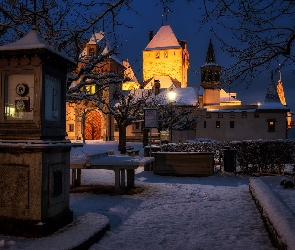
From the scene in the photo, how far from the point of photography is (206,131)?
167 ft

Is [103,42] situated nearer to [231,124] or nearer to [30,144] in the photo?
[231,124]

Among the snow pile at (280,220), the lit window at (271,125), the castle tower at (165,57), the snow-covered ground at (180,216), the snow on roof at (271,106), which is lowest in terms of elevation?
the snow-covered ground at (180,216)

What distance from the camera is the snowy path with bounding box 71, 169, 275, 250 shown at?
5.75 metres

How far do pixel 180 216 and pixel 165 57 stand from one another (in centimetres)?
7170

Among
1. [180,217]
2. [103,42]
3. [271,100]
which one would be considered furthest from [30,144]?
[271,100]

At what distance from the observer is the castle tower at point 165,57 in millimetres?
76562

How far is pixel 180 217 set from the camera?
748 cm

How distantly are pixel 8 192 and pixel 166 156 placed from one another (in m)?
9.59

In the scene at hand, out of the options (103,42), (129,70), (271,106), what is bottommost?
(271,106)

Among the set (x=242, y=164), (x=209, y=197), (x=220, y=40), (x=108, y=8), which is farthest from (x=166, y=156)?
(x=108, y=8)

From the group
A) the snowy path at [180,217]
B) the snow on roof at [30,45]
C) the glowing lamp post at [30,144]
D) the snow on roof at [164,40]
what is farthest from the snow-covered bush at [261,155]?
the snow on roof at [164,40]

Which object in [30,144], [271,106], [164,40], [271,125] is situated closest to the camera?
[30,144]

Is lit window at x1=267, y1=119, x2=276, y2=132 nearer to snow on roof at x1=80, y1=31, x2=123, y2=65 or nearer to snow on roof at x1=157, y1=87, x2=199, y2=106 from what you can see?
snow on roof at x1=157, y1=87, x2=199, y2=106

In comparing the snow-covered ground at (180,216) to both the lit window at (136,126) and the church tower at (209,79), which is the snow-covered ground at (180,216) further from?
the church tower at (209,79)
